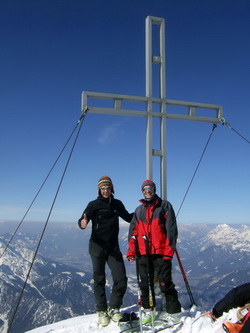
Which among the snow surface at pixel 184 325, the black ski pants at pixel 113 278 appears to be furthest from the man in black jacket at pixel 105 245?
the snow surface at pixel 184 325

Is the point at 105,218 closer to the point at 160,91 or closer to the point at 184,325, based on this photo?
the point at 184,325

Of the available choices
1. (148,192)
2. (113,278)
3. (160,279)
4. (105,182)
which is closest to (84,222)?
(105,182)

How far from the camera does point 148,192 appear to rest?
599 centimetres

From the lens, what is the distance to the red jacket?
5535 millimetres

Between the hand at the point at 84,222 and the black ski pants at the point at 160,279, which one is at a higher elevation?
the hand at the point at 84,222

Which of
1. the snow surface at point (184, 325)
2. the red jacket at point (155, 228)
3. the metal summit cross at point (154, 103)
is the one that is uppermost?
the metal summit cross at point (154, 103)

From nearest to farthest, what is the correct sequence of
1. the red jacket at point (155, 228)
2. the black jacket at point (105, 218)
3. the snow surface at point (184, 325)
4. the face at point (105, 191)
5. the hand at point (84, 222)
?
the snow surface at point (184, 325) → the red jacket at point (155, 228) → the hand at point (84, 222) → the black jacket at point (105, 218) → the face at point (105, 191)

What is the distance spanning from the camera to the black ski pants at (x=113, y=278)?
594 centimetres

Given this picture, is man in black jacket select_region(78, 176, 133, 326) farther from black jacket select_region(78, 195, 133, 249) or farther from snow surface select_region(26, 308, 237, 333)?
snow surface select_region(26, 308, 237, 333)

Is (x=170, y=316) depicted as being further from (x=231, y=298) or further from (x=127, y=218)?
(x=127, y=218)

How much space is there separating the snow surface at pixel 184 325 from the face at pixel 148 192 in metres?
2.41

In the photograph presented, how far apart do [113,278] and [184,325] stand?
1633mm

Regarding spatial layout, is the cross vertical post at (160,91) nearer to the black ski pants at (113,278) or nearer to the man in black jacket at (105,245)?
the man in black jacket at (105,245)

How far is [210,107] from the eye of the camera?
7.40 meters
